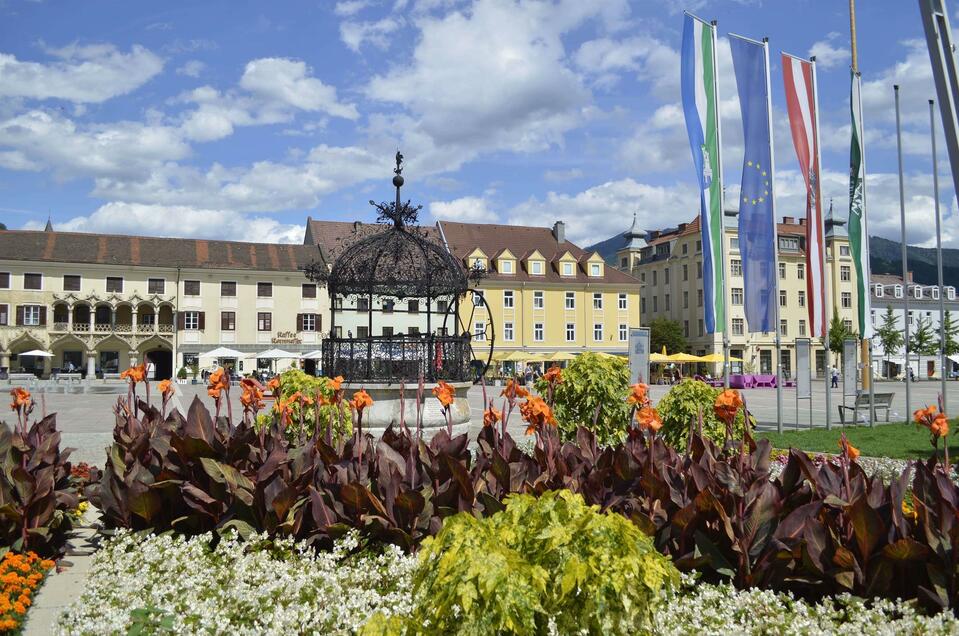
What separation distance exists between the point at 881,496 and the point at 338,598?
3.20 metres

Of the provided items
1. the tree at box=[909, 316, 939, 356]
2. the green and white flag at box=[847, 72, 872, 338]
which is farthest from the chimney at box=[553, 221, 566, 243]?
the green and white flag at box=[847, 72, 872, 338]

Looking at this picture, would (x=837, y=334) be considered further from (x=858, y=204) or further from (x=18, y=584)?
(x=18, y=584)

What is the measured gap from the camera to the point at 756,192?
49.7ft

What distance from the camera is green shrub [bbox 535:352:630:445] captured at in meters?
11.1

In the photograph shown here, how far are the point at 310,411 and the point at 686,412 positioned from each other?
488 centimetres

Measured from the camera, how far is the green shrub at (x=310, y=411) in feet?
28.5

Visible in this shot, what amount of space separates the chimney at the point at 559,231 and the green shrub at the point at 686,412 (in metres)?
54.2

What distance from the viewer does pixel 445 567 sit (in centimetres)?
249

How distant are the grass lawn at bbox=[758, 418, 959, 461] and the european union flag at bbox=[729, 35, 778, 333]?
2.27m

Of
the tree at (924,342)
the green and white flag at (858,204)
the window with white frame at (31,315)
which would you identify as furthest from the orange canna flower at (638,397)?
the tree at (924,342)

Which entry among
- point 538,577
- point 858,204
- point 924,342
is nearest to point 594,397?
point 538,577

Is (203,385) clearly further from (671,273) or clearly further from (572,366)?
(671,273)

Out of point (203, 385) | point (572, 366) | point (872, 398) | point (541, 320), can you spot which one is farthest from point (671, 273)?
point (572, 366)

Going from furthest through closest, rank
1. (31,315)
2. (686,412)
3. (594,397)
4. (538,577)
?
(31,315) → (594,397) → (686,412) → (538,577)
